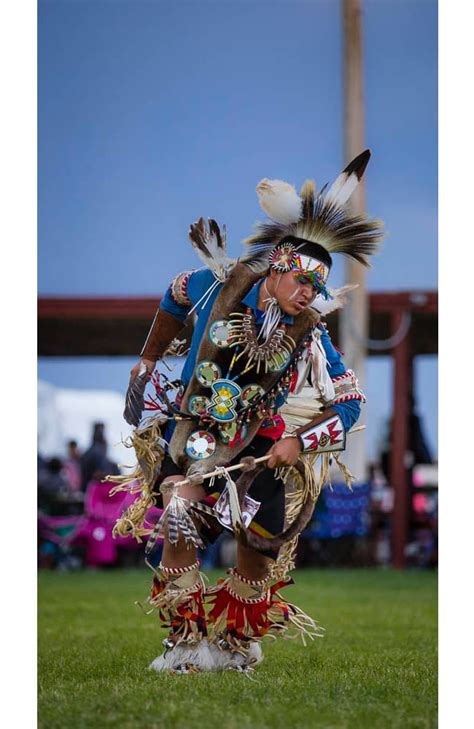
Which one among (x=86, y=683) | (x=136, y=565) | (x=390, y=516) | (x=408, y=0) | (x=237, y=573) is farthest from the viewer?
(x=390, y=516)

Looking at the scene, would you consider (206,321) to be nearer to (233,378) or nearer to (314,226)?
(233,378)

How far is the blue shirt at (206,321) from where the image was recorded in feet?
10.2

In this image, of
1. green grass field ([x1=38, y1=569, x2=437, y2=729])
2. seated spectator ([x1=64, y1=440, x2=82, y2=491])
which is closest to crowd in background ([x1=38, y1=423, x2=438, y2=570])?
seated spectator ([x1=64, y1=440, x2=82, y2=491])

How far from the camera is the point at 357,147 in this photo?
7.35m

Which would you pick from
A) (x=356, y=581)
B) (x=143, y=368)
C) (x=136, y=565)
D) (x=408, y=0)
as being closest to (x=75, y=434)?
(x=136, y=565)

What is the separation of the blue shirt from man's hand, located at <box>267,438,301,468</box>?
0.16 metres

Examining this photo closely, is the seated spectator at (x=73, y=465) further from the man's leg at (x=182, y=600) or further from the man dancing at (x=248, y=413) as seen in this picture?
the man's leg at (x=182, y=600)

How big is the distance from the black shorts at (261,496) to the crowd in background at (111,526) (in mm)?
4173

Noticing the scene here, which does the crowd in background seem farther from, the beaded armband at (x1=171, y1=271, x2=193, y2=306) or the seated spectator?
the beaded armband at (x1=171, y1=271, x2=193, y2=306)

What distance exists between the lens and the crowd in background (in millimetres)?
7488

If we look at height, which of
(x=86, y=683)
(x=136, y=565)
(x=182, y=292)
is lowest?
(x=136, y=565)
